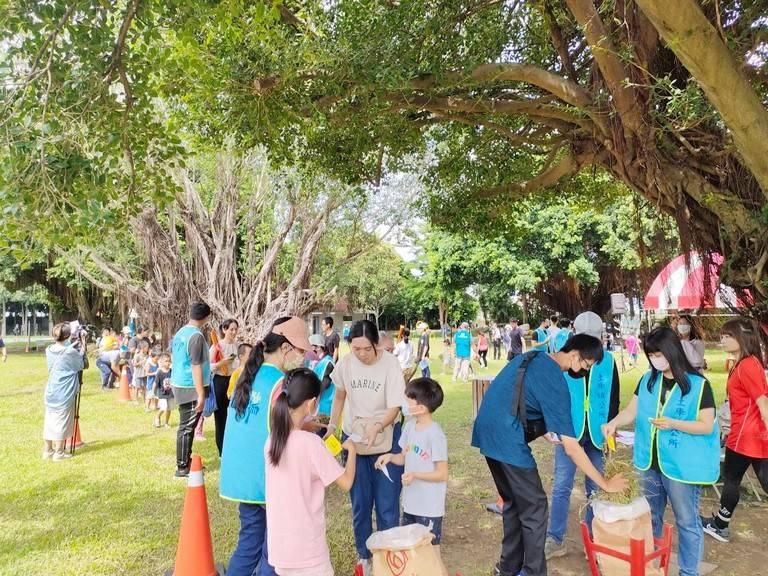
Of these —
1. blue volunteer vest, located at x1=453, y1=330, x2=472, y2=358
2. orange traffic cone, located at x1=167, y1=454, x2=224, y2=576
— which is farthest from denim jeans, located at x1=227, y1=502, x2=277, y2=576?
blue volunteer vest, located at x1=453, y1=330, x2=472, y2=358

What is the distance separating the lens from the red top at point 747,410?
397 cm

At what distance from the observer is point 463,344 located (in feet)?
47.4

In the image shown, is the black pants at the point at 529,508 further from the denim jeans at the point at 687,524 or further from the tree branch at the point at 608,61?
the tree branch at the point at 608,61

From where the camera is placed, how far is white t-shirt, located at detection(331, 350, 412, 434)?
11.5 ft

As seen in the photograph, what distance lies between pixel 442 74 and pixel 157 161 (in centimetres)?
270

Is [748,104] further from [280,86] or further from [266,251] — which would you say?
[266,251]

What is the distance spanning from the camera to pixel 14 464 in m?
6.48

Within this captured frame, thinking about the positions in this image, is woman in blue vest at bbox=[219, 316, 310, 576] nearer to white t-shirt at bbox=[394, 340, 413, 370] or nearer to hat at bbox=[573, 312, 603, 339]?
hat at bbox=[573, 312, 603, 339]

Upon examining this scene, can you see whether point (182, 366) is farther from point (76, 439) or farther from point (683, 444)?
point (683, 444)

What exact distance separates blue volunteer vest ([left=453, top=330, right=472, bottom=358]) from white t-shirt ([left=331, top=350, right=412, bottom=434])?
11.0 metres

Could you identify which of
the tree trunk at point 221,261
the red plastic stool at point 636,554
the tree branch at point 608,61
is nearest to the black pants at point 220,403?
the red plastic stool at point 636,554

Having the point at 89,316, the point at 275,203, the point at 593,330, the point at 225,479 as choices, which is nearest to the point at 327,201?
the point at 275,203

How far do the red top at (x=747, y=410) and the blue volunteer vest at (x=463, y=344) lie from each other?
33.3ft

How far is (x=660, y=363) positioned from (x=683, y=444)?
19.3 inches
